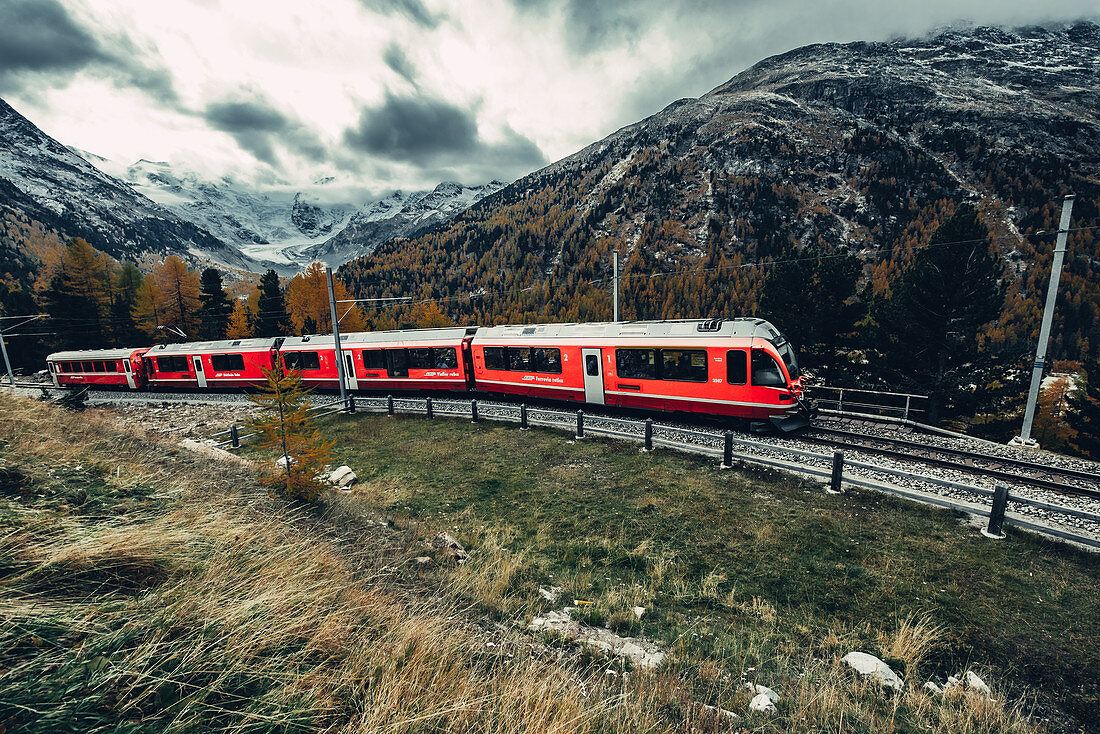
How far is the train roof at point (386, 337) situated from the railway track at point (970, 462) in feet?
50.5

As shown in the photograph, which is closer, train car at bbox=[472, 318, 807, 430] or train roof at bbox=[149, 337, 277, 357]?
train car at bbox=[472, 318, 807, 430]

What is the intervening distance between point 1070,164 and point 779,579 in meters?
208

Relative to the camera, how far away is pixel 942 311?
16438 mm

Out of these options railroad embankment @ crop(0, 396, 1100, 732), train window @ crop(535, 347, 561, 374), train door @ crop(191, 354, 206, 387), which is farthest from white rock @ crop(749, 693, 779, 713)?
train door @ crop(191, 354, 206, 387)

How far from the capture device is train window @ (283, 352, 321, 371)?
22.9 m

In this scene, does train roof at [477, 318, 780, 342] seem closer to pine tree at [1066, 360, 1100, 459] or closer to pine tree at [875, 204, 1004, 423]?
pine tree at [875, 204, 1004, 423]

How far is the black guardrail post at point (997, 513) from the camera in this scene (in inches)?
276

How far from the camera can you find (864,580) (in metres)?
5.98

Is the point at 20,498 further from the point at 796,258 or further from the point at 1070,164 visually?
the point at 1070,164

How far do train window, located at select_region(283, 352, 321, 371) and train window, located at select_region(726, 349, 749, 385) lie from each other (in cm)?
2155

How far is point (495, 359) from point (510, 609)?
1402 centimetres

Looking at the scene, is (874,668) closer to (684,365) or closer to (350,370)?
(684,365)

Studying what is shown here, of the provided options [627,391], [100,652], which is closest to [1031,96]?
[627,391]

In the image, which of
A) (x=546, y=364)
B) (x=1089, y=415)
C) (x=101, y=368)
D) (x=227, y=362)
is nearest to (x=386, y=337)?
(x=546, y=364)
